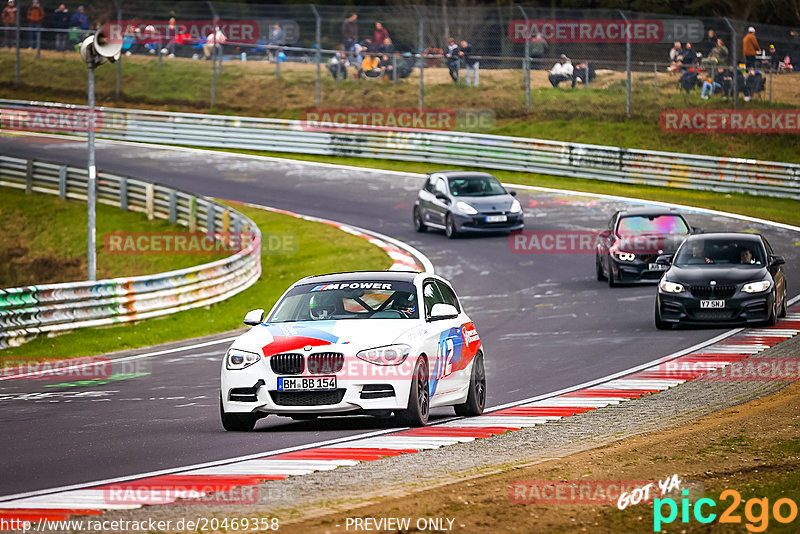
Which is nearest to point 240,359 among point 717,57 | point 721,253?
point 721,253

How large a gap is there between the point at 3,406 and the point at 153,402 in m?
1.62

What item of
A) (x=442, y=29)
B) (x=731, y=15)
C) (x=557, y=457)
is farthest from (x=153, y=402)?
(x=731, y=15)

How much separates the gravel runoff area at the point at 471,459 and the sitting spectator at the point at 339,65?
1188 inches

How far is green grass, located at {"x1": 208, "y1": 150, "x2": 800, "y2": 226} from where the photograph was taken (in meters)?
32.8

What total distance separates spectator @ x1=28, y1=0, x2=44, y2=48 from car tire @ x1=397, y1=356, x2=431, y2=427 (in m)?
39.4

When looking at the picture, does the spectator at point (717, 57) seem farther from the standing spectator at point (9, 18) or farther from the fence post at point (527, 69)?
the standing spectator at point (9, 18)

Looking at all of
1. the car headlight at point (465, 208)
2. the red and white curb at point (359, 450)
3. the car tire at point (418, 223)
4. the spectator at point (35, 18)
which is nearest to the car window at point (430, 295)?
the red and white curb at point (359, 450)

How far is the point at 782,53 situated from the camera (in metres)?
36.3

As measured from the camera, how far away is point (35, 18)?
47.1m

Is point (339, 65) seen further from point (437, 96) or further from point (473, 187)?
point (473, 187)

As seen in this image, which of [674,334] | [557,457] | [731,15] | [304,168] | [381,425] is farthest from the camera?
[731,15]

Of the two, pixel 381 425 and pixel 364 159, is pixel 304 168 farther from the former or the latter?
pixel 381 425

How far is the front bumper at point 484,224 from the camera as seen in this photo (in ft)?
96.4

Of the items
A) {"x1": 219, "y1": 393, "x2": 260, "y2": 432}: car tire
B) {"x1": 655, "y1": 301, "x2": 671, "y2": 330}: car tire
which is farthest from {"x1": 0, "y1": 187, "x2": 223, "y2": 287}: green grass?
{"x1": 219, "y1": 393, "x2": 260, "y2": 432}: car tire
